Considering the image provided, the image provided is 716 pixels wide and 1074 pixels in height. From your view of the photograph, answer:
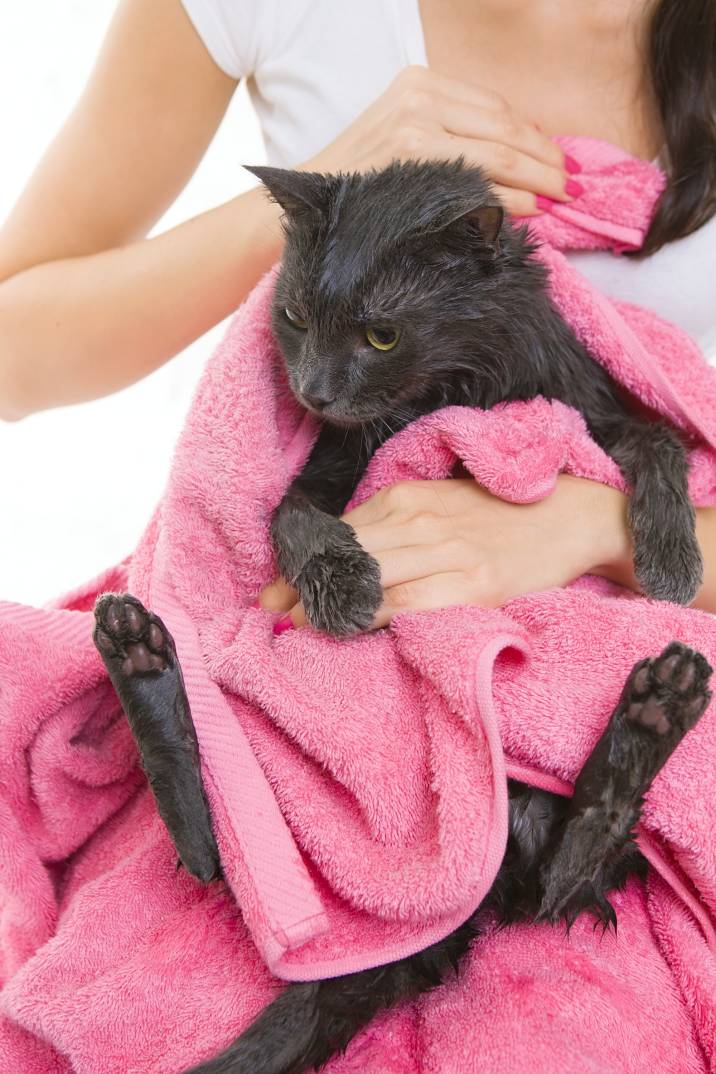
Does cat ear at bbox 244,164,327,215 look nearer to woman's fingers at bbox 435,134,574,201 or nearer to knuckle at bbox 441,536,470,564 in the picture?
woman's fingers at bbox 435,134,574,201

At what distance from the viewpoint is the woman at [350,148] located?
1165 millimetres

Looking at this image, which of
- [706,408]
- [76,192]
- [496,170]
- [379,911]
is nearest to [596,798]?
[379,911]

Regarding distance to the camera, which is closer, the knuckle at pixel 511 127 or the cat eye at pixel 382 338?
the cat eye at pixel 382 338

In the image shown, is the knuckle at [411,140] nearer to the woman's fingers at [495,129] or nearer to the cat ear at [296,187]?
the woman's fingers at [495,129]

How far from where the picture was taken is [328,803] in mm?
847

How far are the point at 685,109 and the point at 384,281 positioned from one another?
0.62 metres

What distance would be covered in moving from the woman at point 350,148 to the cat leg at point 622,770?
0.24 m

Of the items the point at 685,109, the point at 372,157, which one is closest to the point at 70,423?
the point at 372,157

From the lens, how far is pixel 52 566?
1.91m

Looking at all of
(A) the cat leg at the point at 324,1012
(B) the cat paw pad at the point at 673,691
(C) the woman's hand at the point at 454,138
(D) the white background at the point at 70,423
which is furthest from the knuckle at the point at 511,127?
(A) the cat leg at the point at 324,1012

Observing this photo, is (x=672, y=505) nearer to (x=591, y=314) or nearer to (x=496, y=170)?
(x=591, y=314)

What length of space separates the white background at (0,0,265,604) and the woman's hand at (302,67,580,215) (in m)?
0.76

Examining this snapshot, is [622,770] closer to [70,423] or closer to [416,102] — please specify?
[416,102]

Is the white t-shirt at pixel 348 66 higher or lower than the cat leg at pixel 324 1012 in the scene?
higher
